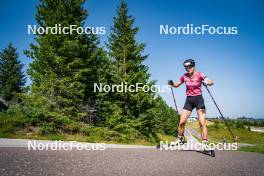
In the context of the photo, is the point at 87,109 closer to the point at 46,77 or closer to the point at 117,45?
the point at 46,77

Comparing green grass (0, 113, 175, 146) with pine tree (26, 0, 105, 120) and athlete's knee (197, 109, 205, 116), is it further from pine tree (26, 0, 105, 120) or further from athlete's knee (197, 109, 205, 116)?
athlete's knee (197, 109, 205, 116)

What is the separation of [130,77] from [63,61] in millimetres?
7927

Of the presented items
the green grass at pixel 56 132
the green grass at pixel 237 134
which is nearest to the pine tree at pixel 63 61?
the green grass at pixel 56 132

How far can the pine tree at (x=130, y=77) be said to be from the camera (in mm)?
28750

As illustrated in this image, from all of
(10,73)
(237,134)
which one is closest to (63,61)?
(10,73)

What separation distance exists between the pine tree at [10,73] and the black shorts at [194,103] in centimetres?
A: 5155

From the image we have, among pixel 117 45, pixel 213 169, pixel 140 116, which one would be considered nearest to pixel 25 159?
pixel 213 169

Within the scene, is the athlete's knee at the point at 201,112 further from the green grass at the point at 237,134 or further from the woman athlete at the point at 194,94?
the green grass at the point at 237,134

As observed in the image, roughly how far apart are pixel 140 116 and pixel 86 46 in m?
9.46

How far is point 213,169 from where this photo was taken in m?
5.20

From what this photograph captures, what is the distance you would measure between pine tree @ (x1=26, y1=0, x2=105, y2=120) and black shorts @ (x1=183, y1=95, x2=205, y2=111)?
635 inches

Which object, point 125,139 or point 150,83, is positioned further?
point 150,83

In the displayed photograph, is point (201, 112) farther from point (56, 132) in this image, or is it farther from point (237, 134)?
point (237, 134)

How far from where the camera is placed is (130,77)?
28891 millimetres
